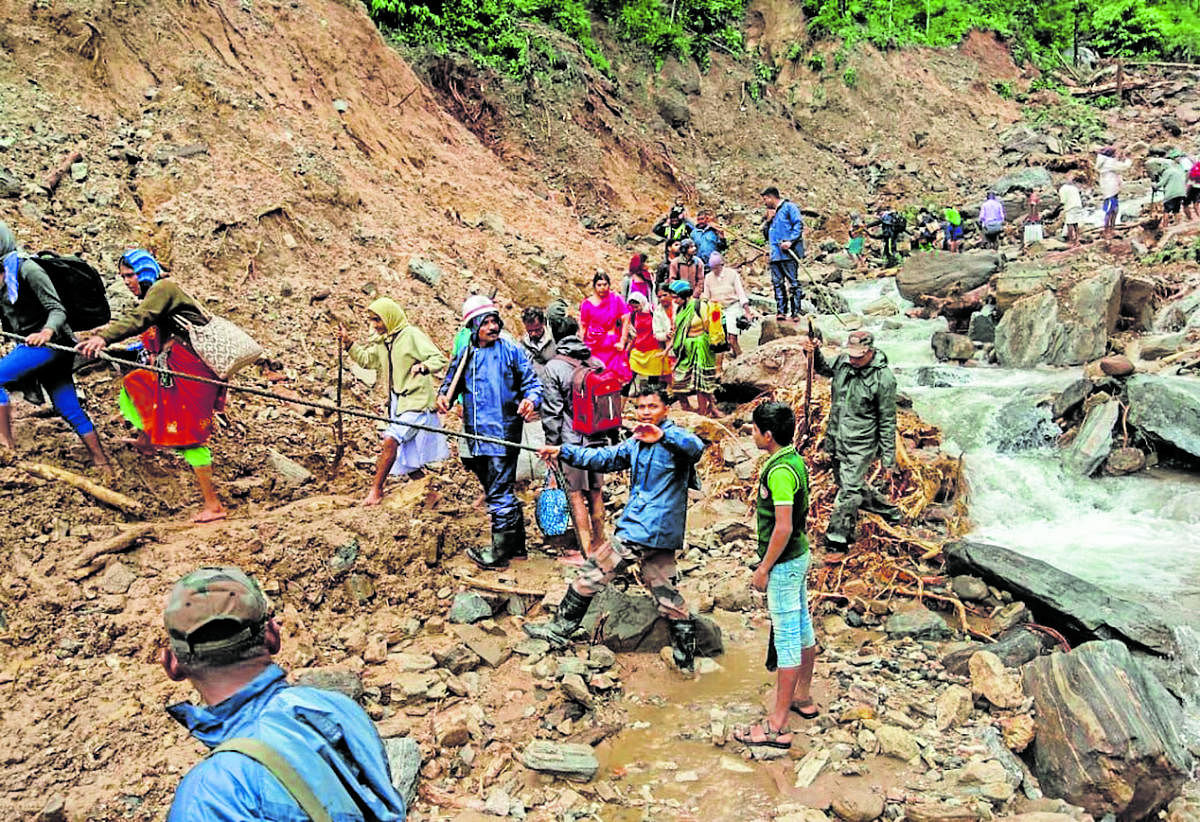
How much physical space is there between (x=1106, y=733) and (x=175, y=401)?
18.0 feet

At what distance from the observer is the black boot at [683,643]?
4574 mm

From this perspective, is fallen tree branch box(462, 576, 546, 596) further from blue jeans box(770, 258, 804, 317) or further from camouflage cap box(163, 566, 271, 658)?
blue jeans box(770, 258, 804, 317)

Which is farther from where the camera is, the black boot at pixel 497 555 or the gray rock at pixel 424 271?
the gray rock at pixel 424 271

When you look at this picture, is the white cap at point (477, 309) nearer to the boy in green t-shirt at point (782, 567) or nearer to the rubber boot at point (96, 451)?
the boy in green t-shirt at point (782, 567)

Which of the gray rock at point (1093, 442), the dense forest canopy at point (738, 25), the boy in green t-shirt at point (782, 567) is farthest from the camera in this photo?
the dense forest canopy at point (738, 25)

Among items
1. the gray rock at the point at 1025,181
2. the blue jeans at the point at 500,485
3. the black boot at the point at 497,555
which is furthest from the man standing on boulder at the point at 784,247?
the gray rock at the point at 1025,181

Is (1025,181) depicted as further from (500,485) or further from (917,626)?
(500,485)

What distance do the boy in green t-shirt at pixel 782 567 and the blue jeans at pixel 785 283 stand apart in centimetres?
887

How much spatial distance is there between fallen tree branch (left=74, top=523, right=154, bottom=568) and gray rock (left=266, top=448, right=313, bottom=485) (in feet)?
4.87

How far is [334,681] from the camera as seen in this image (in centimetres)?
402

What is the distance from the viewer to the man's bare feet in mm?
5344

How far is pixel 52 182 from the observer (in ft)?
26.7

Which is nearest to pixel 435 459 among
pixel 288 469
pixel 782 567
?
pixel 288 469

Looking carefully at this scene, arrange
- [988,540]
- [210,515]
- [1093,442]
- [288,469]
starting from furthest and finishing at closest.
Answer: [1093,442] → [988,540] → [288,469] → [210,515]
